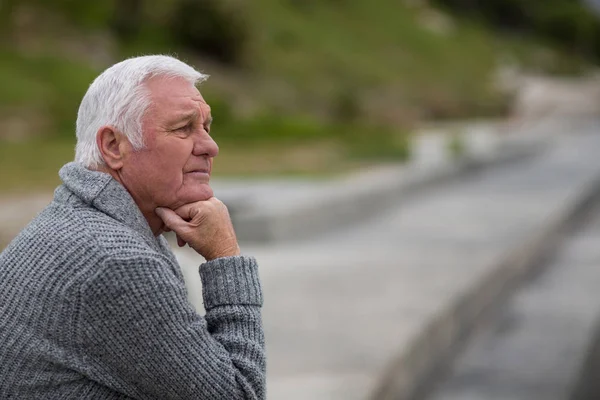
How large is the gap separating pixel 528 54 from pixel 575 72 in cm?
351

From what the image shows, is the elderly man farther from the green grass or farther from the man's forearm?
the green grass

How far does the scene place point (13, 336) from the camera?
2.06 meters

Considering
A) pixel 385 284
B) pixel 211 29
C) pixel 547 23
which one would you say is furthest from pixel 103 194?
pixel 547 23

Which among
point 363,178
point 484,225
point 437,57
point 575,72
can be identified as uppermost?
point 575,72

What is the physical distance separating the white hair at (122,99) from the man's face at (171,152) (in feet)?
0.05

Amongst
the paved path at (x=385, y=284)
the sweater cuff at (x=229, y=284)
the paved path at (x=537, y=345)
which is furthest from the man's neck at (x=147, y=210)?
the paved path at (x=537, y=345)

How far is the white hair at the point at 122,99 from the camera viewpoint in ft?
6.95

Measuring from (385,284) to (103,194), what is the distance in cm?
636

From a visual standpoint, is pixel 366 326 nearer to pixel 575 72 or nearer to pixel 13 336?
pixel 13 336

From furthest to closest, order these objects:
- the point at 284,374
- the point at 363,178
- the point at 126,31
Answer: the point at 126,31
the point at 363,178
the point at 284,374

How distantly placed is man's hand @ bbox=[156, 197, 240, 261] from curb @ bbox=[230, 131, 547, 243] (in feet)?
28.1

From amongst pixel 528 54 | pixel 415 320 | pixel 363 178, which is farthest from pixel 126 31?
pixel 528 54

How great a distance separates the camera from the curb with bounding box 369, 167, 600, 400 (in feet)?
18.6

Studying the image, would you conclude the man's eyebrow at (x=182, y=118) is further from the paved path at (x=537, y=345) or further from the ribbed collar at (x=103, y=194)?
the paved path at (x=537, y=345)
